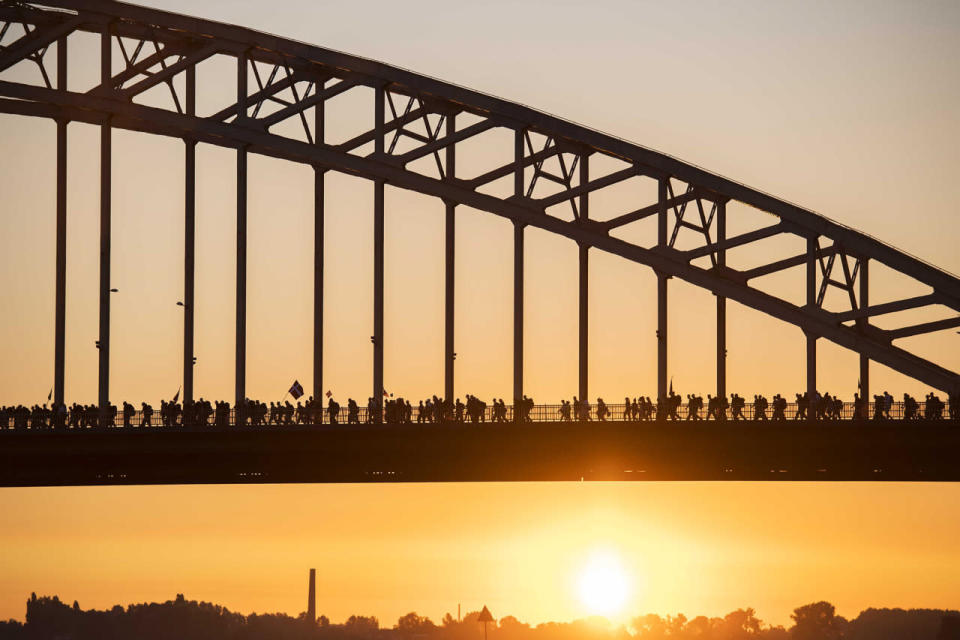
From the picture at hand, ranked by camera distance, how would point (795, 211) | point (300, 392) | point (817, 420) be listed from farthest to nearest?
point (795, 211) < point (300, 392) < point (817, 420)

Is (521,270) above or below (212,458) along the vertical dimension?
above

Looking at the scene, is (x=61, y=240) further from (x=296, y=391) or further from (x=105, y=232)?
(x=296, y=391)

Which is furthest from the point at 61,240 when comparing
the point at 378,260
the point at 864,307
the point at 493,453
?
the point at 864,307

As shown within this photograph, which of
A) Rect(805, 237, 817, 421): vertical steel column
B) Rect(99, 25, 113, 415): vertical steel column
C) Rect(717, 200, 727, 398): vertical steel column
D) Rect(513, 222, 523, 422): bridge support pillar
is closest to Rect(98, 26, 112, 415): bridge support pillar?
Rect(99, 25, 113, 415): vertical steel column

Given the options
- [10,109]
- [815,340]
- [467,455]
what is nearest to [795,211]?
[815,340]

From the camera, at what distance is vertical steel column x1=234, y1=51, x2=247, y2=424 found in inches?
3775

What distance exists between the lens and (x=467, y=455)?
8675 centimetres

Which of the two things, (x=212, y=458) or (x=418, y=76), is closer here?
(x=212, y=458)

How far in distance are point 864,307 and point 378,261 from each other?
20.0m

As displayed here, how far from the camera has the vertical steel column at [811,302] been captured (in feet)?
300

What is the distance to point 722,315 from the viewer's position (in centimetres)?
9456

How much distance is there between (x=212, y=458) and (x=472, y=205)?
51.0 feet

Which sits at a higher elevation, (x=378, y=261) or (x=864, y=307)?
(x=378, y=261)

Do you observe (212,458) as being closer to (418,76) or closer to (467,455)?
(467,455)
